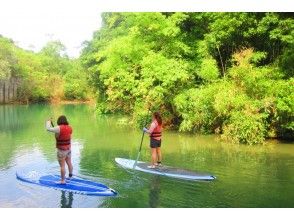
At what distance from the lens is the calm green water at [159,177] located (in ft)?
30.2

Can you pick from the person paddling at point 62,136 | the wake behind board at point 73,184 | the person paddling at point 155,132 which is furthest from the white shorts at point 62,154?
the person paddling at point 155,132

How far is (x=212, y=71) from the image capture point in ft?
58.2

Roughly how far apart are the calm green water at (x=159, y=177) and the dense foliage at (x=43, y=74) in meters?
26.8

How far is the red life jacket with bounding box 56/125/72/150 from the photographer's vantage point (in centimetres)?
976

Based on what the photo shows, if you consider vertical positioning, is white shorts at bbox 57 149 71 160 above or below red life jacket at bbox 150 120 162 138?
below

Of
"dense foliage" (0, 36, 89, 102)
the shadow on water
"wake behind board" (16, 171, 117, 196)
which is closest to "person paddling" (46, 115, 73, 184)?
"wake behind board" (16, 171, 117, 196)

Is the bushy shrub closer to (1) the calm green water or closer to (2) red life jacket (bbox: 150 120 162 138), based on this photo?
(1) the calm green water

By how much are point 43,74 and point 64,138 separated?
43.9 metres

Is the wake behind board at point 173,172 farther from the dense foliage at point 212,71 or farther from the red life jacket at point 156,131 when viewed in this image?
the dense foliage at point 212,71

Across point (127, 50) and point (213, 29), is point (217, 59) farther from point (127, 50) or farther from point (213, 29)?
point (127, 50)

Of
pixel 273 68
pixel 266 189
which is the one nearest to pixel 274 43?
pixel 273 68

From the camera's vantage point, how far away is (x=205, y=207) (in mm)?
8734

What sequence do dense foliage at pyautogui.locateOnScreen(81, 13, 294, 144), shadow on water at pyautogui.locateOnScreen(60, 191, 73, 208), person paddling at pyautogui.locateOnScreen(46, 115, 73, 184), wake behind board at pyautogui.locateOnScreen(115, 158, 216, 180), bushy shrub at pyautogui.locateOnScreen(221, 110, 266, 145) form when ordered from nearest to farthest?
shadow on water at pyautogui.locateOnScreen(60, 191, 73, 208) → person paddling at pyautogui.locateOnScreen(46, 115, 73, 184) → wake behind board at pyautogui.locateOnScreen(115, 158, 216, 180) → bushy shrub at pyautogui.locateOnScreen(221, 110, 266, 145) → dense foliage at pyautogui.locateOnScreen(81, 13, 294, 144)
